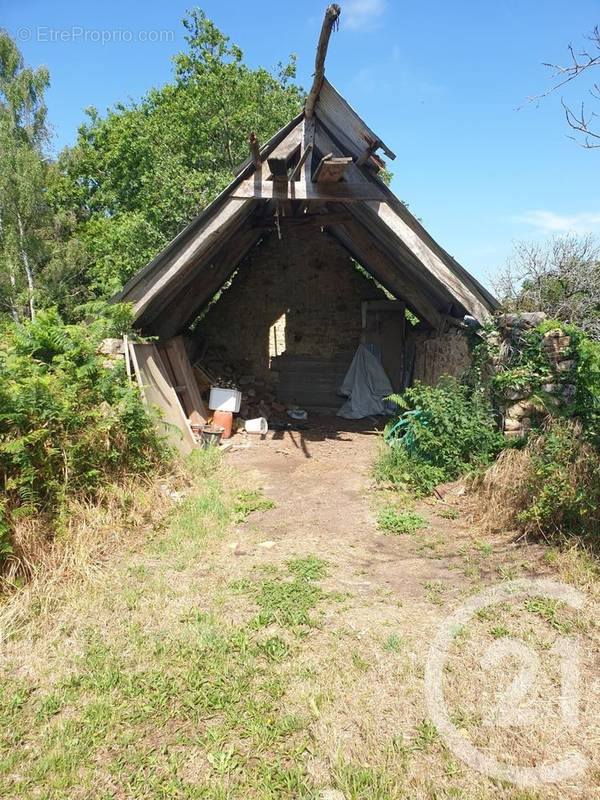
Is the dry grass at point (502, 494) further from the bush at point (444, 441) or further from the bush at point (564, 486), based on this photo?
the bush at point (444, 441)

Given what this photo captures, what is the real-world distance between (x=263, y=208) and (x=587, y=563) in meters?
7.98

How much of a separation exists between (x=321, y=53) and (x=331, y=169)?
112cm

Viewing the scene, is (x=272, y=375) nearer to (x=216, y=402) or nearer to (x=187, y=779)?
(x=216, y=402)

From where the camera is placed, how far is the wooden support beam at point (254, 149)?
17.5 feet

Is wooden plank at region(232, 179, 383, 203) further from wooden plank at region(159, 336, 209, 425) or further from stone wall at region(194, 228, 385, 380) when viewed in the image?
stone wall at region(194, 228, 385, 380)

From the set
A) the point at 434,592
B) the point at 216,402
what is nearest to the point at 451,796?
the point at 434,592

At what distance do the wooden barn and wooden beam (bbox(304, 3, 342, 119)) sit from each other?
16 millimetres

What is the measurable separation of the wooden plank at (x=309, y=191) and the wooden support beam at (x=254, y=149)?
245 mm

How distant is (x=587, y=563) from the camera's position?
11.7 ft

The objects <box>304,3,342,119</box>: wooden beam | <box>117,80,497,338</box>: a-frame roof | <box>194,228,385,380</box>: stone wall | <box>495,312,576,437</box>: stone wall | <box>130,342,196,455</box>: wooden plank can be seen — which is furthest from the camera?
<box>194,228,385,380</box>: stone wall

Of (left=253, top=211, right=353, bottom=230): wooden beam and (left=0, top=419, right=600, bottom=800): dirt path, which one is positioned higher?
(left=253, top=211, right=353, bottom=230): wooden beam

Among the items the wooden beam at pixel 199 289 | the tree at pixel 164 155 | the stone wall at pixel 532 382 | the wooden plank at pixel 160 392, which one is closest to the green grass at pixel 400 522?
the stone wall at pixel 532 382

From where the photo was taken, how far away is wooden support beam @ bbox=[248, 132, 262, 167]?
210 inches

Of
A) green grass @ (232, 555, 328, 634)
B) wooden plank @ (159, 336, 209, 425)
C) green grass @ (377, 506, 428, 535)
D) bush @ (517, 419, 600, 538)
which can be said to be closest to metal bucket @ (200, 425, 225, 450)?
wooden plank @ (159, 336, 209, 425)
